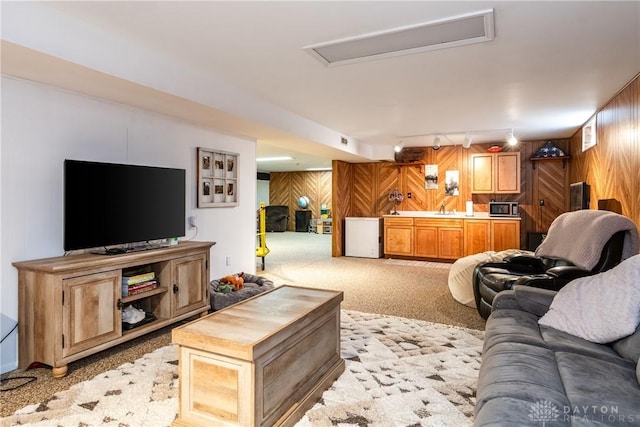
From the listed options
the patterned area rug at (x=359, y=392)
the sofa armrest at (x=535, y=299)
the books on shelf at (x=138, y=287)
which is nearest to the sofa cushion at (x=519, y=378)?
the patterned area rug at (x=359, y=392)

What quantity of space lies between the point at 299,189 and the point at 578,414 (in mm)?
13568

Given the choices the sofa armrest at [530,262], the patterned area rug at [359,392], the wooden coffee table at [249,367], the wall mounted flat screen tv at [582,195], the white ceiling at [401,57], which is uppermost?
the white ceiling at [401,57]

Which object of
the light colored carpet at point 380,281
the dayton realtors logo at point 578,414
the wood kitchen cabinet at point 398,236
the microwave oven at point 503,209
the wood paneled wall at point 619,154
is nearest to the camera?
the dayton realtors logo at point 578,414

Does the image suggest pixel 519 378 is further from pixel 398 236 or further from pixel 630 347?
pixel 398 236

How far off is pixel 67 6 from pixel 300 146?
388cm

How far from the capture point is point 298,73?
3428 mm

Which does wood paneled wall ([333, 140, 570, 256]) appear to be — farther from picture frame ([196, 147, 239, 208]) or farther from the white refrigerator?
picture frame ([196, 147, 239, 208])

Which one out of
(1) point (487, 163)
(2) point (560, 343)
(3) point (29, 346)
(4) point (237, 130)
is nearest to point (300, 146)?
(4) point (237, 130)

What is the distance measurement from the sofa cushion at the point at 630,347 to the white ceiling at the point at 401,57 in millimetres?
1858

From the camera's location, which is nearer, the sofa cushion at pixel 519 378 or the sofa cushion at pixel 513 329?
the sofa cushion at pixel 519 378

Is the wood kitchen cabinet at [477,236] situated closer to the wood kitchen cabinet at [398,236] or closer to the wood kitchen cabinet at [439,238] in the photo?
the wood kitchen cabinet at [439,238]

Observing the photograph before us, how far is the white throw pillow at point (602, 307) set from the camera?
191 centimetres

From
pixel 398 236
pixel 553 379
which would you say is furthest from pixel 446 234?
pixel 553 379

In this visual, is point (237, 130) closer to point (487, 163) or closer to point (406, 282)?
point (406, 282)
